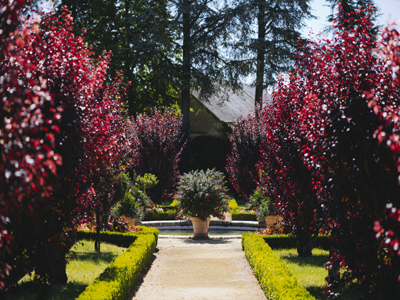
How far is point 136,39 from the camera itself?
78.2ft

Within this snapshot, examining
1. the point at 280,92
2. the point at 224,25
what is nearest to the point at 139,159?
the point at 224,25

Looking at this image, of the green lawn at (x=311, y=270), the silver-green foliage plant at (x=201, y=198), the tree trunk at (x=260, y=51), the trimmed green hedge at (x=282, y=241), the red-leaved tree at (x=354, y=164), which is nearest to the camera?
the red-leaved tree at (x=354, y=164)

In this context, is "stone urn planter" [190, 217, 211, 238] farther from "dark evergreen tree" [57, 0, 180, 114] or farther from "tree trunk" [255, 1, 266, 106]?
"tree trunk" [255, 1, 266, 106]

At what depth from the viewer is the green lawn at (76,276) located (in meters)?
5.49

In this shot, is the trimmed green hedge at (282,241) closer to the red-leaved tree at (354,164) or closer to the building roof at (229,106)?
the red-leaved tree at (354,164)

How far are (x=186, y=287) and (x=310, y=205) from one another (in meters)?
2.71

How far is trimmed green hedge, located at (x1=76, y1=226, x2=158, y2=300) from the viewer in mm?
5512

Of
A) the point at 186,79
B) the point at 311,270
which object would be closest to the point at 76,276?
the point at 311,270

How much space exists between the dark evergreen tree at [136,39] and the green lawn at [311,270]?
50.7 ft

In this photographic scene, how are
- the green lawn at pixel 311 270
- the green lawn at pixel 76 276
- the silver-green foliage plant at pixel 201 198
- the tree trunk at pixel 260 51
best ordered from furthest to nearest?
1. the tree trunk at pixel 260 51
2. the silver-green foliage plant at pixel 201 198
3. the green lawn at pixel 311 270
4. the green lawn at pixel 76 276

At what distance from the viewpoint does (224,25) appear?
23.7 metres

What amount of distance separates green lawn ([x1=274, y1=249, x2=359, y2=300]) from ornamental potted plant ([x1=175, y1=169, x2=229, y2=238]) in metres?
2.52

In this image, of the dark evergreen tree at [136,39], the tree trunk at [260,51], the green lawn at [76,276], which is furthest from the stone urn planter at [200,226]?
the tree trunk at [260,51]

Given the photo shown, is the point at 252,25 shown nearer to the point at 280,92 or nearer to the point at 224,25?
the point at 224,25
